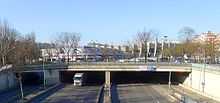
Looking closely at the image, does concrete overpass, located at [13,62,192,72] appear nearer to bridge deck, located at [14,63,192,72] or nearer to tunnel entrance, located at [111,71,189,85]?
bridge deck, located at [14,63,192,72]

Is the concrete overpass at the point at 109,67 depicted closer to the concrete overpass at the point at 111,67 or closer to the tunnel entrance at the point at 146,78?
the concrete overpass at the point at 111,67

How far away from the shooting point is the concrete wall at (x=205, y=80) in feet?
194

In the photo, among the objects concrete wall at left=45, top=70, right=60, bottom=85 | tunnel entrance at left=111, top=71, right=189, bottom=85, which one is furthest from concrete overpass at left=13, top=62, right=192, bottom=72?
tunnel entrance at left=111, top=71, right=189, bottom=85

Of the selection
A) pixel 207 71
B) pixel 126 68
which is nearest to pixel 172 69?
pixel 126 68

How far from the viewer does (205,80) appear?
214ft

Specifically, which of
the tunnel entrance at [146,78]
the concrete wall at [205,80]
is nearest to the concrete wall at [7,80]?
the tunnel entrance at [146,78]

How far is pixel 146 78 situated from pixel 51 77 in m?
27.1

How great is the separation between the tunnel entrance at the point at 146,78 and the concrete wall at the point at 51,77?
50.5 feet

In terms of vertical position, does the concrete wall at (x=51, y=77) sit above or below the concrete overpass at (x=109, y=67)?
A: below

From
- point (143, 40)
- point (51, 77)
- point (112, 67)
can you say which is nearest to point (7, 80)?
point (51, 77)

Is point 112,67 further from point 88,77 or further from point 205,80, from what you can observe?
point 205,80

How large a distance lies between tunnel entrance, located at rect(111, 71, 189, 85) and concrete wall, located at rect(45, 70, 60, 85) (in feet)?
50.5

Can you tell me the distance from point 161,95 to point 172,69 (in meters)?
15.9

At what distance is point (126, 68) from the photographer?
8094 centimetres
